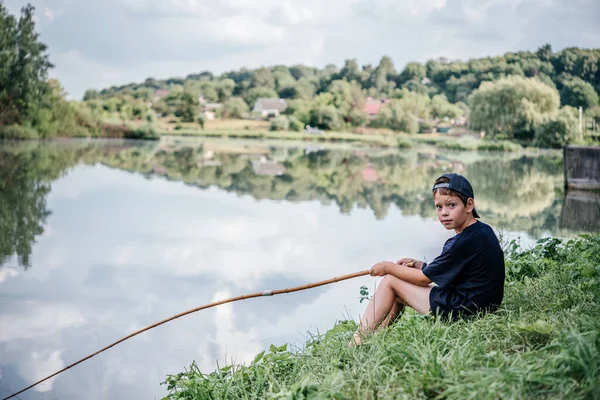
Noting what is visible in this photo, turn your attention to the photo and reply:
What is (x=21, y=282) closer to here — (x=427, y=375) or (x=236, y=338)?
(x=236, y=338)

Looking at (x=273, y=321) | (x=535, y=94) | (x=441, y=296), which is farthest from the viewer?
(x=535, y=94)

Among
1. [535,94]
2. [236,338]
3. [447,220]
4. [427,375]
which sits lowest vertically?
[236,338]

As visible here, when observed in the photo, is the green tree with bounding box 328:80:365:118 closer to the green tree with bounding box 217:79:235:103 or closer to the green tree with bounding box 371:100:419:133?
the green tree with bounding box 371:100:419:133

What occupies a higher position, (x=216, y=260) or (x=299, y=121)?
(x=299, y=121)

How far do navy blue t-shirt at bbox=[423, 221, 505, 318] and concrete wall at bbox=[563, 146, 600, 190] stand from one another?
28.2 ft

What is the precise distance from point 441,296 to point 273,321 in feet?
5.20

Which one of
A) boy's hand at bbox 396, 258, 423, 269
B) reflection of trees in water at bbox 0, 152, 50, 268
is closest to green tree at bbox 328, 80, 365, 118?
reflection of trees in water at bbox 0, 152, 50, 268

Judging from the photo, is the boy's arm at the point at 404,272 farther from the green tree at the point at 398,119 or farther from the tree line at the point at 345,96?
the green tree at the point at 398,119

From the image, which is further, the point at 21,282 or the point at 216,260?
the point at 216,260

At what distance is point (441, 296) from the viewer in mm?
2717

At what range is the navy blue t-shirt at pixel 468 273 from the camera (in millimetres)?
2613

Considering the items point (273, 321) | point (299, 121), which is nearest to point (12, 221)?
point (273, 321)

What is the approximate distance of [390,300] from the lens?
2791 mm

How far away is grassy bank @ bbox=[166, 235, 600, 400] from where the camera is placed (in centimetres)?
182
